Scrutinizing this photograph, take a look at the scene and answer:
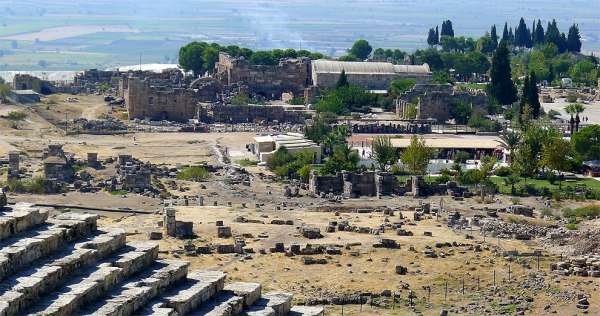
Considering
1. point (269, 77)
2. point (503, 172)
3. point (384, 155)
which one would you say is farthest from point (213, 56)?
point (503, 172)

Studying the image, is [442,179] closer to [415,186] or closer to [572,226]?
[415,186]

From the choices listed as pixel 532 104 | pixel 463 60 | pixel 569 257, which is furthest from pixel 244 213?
pixel 463 60

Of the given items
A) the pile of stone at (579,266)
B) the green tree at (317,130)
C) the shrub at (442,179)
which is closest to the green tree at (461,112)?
the green tree at (317,130)

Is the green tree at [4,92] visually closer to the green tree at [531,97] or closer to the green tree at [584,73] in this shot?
the green tree at [531,97]

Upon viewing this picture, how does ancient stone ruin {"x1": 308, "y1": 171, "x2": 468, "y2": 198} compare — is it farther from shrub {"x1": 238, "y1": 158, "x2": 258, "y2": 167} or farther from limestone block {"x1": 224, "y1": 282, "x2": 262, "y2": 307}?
limestone block {"x1": 224, "y1": 282, "x2": 262, "y2": 307}

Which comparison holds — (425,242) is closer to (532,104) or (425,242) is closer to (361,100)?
(532,104)

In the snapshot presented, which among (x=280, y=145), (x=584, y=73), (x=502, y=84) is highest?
(x=584, y=73)

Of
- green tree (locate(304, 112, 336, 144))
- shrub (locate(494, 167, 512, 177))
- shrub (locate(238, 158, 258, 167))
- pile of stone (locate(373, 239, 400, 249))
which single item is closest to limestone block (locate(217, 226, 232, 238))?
pile of stone (locate(373, 239, 400, 249))
